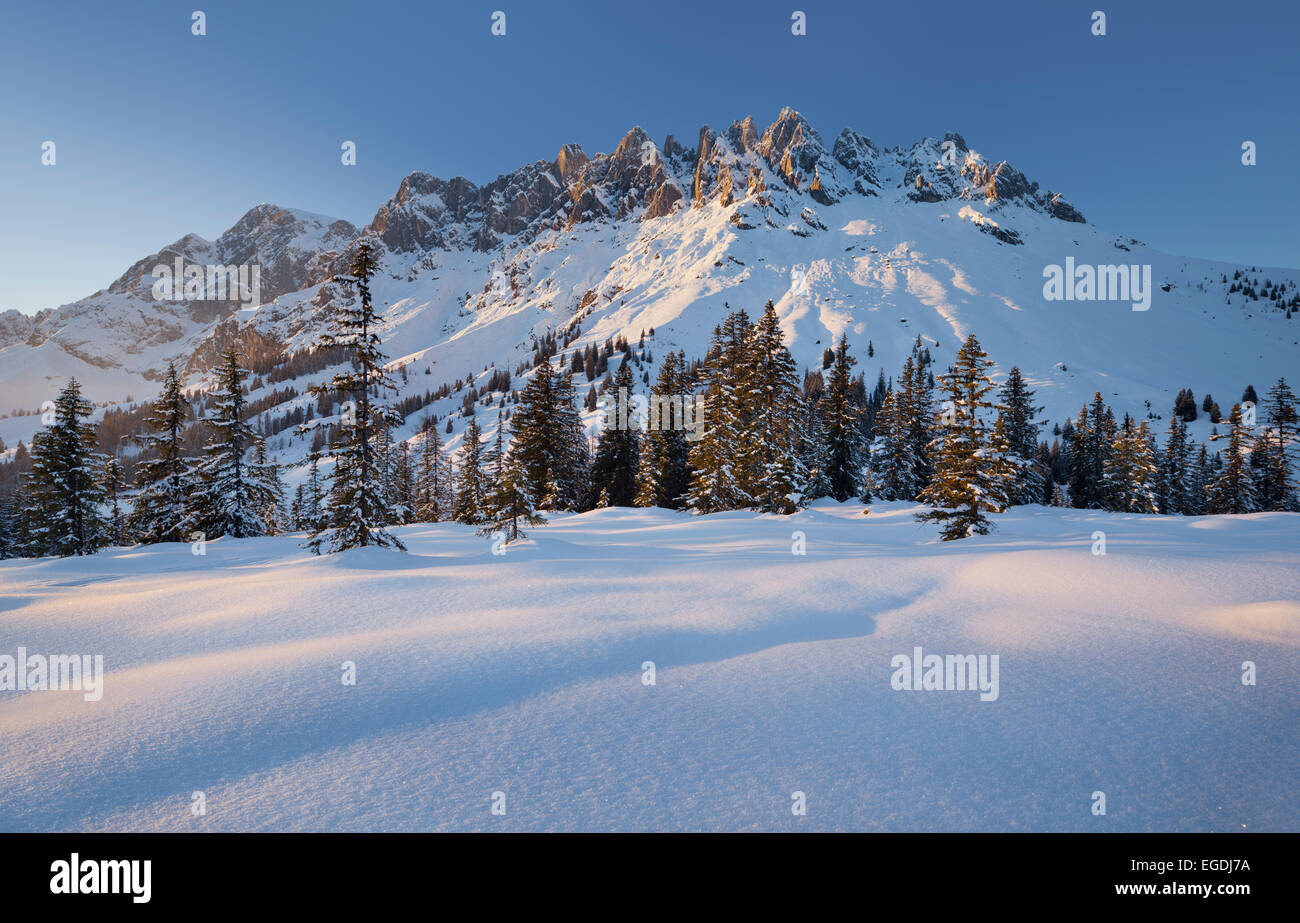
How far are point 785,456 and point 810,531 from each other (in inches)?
467

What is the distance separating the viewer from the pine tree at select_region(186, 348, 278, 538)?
2573cm

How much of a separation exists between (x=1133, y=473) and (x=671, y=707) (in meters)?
59.5

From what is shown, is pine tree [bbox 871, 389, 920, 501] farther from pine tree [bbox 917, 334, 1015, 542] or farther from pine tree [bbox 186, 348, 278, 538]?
pine tree [bbox 186, 348, 278, 538]

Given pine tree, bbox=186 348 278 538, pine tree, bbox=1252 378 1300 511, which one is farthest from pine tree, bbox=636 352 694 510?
pine tree, bbox=1252 378 1300 511

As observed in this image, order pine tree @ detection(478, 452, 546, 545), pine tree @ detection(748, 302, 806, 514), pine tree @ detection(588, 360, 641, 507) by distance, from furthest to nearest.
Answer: pine tree @ detection(588, 360, 641, 507) < pine tree @ detection(748, 302, 806, 514) < pine tree @ detection(478, 452, 546, 545)

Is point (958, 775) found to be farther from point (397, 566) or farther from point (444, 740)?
point (397, 566)

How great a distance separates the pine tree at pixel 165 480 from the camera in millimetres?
27000

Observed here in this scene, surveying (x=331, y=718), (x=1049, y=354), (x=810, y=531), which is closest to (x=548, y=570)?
(x=331, y=718)

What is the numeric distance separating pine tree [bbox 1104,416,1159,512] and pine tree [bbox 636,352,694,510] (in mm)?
40215

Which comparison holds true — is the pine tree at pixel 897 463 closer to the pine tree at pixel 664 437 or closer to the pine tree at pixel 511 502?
the pine tree at pixel 664 437

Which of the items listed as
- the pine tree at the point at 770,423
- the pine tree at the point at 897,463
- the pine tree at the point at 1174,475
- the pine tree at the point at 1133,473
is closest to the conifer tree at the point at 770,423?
the pine tree at the point at 770,423

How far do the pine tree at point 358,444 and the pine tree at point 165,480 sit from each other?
1870 centimetres

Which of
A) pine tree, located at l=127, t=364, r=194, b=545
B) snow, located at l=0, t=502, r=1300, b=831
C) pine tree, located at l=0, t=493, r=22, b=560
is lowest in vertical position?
pine tree, located at l=0, t=493, r=22, b=560

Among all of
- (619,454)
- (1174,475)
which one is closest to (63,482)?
(619,454)
